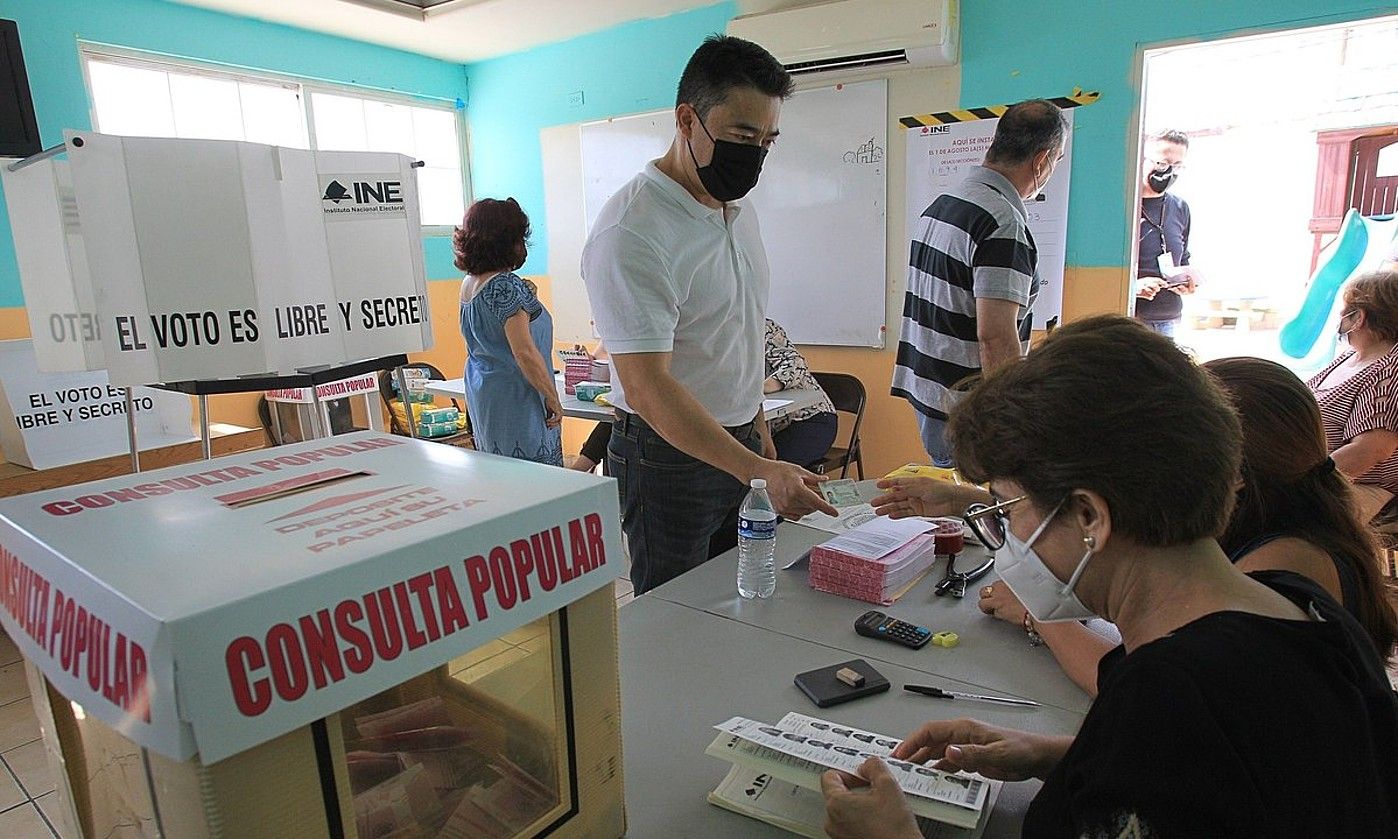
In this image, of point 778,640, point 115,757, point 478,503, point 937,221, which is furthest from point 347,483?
point 937,221

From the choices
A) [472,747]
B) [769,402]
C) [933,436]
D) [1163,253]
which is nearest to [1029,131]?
[933,436]

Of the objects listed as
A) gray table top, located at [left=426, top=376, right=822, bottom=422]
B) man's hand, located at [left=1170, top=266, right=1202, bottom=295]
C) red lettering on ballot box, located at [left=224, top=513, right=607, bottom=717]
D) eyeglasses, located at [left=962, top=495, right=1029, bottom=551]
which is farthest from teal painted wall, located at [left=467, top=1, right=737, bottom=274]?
red lettering on ballot box, located at [left=224, top=513, right=607, bottom=717]

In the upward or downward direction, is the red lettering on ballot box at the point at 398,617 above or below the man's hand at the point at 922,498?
above

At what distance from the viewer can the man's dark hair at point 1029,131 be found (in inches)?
89.3

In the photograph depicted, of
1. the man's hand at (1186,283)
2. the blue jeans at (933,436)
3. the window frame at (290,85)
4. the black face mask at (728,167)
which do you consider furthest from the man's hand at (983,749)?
the man's hand at (1186,283)

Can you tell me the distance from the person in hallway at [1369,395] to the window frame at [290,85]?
3.35 metres

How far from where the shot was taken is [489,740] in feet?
2.73

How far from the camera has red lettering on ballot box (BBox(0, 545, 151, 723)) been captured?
1.66ft

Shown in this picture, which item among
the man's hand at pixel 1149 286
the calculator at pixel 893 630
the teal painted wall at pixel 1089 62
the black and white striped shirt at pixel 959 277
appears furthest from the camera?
the man's hand at pixel 1149 286

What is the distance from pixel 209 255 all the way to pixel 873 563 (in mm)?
1263

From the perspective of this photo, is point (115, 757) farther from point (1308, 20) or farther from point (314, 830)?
point (1308, 20)

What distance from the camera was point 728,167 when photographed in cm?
169

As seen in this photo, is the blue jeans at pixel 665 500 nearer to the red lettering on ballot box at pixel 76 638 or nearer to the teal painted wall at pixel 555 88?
the red lettering on ballot box at pixel 76 638

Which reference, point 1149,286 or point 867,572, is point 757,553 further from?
point 1149,286
